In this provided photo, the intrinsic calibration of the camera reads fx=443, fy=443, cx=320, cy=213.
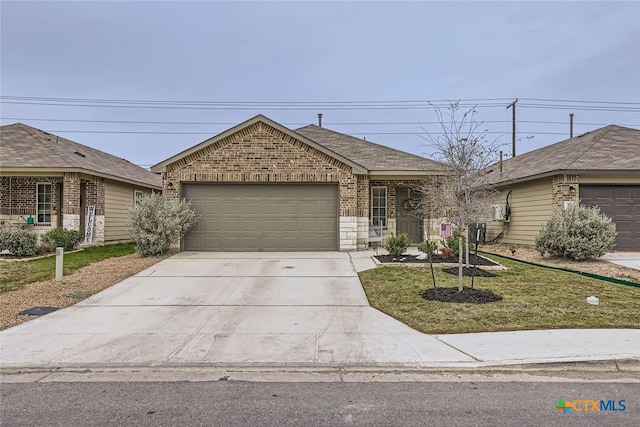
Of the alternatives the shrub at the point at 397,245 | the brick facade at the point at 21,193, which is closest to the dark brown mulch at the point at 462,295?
the shrub at the point at 397,245

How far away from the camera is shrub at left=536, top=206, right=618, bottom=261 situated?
12289mm

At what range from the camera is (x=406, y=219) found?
17.3m

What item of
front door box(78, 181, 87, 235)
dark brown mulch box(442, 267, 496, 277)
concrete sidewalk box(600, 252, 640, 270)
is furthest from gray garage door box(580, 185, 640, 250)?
front door box(78, 181, 87, 235)

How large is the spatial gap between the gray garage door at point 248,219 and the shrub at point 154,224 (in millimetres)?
1114

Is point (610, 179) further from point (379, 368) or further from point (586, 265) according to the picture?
point (379, 368)

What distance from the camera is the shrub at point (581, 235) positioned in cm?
1229

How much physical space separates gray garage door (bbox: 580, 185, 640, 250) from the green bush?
58.0 ft

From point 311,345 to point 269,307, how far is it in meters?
2.32

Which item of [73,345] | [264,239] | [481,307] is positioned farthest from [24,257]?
[481,307]

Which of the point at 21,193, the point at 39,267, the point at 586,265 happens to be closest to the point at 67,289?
the point at 39,267

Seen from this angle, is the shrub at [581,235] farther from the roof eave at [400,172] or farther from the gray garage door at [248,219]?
the gray garage door at [248,219]

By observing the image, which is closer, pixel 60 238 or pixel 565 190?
pixel 565 190

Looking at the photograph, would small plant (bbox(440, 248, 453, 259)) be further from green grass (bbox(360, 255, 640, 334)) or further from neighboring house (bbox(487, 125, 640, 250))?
neighboring house (bbox(487, 125, 640, 250))

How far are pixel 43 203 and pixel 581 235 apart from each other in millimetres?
18434
